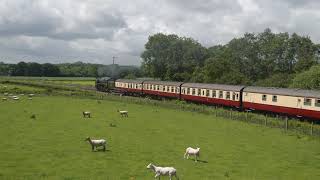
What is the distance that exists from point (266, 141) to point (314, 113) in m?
12.6

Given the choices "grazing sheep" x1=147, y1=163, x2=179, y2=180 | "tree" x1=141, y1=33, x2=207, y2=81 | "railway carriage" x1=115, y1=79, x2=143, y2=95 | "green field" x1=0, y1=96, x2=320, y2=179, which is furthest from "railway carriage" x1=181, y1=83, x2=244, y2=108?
"tree" x1=141, y1=33, x2=207, y2=81

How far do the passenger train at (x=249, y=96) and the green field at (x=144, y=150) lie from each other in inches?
251

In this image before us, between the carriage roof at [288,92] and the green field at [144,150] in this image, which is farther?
the carriage roof at [288,92]

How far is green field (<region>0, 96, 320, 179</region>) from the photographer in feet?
71.1

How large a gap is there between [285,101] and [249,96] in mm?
7422

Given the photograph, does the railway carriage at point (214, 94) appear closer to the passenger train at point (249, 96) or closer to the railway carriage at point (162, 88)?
the passenger train at point (249, 96)

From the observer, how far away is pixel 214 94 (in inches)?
2479

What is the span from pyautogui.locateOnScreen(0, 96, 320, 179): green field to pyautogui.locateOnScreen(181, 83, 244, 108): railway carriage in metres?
14.4

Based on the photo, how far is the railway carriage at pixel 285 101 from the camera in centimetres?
4419

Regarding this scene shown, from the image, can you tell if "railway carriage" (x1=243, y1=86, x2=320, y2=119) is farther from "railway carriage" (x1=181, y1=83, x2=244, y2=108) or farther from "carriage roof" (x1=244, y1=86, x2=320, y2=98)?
"railway carriage" (x1=181, y1=83, x2=244, y2=108)

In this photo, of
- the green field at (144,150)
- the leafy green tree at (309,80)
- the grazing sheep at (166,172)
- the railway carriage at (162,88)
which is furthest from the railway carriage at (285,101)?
the grazing sheep at (166,172)

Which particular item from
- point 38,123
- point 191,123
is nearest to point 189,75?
point 191,123

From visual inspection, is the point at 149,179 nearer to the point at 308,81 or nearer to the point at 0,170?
the point at 0,170

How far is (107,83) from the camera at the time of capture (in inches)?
4222
